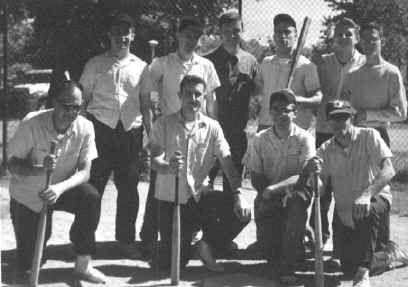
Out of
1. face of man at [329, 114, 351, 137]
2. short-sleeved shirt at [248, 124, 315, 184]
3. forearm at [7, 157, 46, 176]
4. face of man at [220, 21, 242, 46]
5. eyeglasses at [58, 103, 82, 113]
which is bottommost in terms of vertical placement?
forearm at [7, 157, 46, 176]

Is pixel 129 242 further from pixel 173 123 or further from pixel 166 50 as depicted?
pixel 166 50

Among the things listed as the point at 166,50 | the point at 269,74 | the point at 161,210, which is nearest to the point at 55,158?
the point at 161,210

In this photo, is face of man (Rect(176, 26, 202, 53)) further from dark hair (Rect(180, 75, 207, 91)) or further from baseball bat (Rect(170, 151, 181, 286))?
baseball bat (Rect(170, 151, 181, 286))

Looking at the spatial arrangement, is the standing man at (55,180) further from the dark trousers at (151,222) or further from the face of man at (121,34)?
the face of man at (121,34)

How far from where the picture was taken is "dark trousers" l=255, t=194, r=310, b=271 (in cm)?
525

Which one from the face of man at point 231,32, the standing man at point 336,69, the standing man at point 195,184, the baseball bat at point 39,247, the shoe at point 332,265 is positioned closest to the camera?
the baseball bat at point 39,247

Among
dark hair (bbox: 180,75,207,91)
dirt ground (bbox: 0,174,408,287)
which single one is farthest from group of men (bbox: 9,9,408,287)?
dirt ground (bbox: 0,174,408,287)

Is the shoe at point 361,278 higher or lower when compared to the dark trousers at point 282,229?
lower

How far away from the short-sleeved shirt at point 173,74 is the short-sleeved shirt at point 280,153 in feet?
2.43

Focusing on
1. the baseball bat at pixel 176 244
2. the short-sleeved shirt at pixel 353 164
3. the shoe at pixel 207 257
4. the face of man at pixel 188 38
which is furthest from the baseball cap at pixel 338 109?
the shoe at pixel 207 257

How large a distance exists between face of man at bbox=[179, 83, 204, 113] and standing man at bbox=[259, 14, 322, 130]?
93 cm

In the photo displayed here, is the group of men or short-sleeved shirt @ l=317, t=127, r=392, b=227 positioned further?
short-sleeved shirt @ l=317, t=127, r=392, b=227

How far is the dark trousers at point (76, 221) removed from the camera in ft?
16.9

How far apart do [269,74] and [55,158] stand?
2105 millimetres
